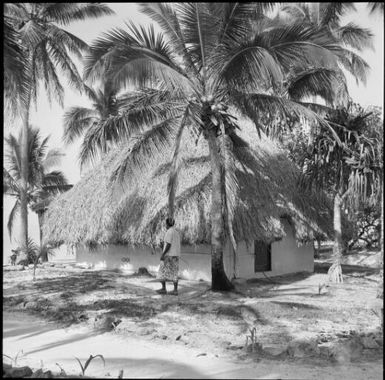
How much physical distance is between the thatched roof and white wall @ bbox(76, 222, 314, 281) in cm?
71

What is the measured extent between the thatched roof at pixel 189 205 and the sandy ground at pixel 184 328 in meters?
1.50

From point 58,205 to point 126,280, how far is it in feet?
15.1

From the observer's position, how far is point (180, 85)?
388 inches

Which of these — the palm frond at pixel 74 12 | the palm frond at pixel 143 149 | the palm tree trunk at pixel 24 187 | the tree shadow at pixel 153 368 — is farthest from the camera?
the palm tree trunk at pixel 24 187

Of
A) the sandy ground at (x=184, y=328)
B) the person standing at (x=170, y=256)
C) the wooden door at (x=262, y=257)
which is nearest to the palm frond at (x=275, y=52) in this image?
the person standing at (x=170, y=256)

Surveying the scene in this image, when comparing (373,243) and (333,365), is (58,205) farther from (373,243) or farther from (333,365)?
(373,243)

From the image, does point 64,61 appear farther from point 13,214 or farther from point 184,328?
point 184,328

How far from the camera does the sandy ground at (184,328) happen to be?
213 inches

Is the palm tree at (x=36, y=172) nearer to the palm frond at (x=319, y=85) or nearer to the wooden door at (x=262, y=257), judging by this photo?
the wooden door at (x=262, y=257)

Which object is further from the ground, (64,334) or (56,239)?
(56,239)

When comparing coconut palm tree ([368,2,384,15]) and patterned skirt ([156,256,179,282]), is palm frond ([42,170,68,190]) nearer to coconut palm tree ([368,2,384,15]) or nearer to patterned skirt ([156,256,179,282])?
patterned skirt ([156,256,179,282])

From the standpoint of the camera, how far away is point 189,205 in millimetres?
12453

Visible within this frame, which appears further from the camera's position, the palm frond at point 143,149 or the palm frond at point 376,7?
the palm frond at point 143,149

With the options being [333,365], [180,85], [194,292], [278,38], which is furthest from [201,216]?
[333,365]
